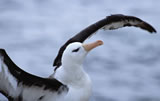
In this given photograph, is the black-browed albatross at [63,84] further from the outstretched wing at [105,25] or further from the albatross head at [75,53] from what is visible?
the outstretched wing at [105,25]

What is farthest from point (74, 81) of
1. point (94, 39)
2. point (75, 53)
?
A: point (94, 39)

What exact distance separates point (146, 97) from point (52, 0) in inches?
190

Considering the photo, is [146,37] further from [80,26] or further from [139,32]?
[80,26]

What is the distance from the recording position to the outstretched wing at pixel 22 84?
5.79 meters

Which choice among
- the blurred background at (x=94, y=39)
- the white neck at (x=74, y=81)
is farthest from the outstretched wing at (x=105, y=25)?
the blurred background at (x=94, y=39)

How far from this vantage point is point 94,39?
11.6m

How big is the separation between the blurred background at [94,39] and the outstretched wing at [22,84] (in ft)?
11.8

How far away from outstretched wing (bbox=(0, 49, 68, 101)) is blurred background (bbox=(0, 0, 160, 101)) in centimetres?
361

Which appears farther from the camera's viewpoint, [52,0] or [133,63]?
[52,0]

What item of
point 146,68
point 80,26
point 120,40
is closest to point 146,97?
point 146,68

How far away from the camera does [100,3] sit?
1369 cm

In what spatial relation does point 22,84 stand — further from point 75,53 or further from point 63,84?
point 75,53

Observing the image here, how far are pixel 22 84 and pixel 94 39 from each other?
568 cm

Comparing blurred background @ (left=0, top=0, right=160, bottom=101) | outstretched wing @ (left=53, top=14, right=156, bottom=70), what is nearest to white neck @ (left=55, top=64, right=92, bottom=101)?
outstretched wing @ (left=53, top=14, right=156, bottom=70)
